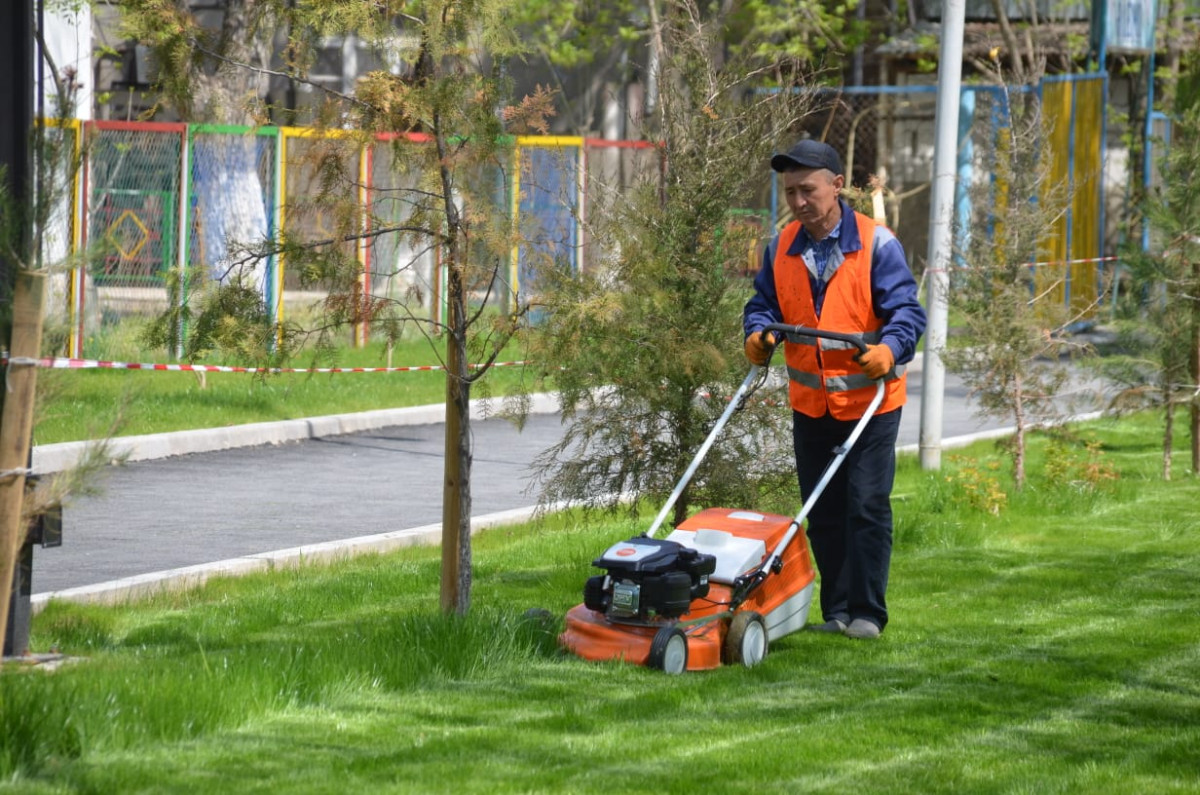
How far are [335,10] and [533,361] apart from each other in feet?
5.11

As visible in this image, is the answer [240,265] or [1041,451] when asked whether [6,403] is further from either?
[1041,451]

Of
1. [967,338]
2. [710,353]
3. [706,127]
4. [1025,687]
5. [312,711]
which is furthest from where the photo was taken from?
[967,338]

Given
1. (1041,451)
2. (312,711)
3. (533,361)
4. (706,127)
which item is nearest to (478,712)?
(312,711)

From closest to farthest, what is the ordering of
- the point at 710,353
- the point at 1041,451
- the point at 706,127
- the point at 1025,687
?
the point at 1025,687 < the point at 710,353 < the point at 706,127 < the point at 1041,451

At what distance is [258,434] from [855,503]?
796 cm

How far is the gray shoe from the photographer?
7.45 meters

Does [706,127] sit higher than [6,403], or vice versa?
[706,127]

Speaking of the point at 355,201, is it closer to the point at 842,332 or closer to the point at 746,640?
the point at 842,332

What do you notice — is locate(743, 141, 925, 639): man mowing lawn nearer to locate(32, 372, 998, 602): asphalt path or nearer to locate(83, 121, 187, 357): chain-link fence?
locate(32, 372, 998, 602): asphalt path

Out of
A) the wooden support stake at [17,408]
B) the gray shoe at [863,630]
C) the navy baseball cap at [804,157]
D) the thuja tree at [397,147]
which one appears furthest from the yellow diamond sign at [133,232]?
the wooden support stake at [17,408]

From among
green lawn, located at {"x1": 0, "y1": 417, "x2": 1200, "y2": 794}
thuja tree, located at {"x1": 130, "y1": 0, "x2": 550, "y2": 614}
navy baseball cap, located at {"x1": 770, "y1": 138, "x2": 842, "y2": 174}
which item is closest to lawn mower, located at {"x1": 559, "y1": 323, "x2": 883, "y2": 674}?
green lawn, located at {"x1": 0, "y1": 417, "x2": 1200, "y2": 794}

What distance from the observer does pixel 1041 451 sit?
1438cm

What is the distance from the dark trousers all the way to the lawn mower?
0.24 m

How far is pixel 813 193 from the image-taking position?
7312mm
